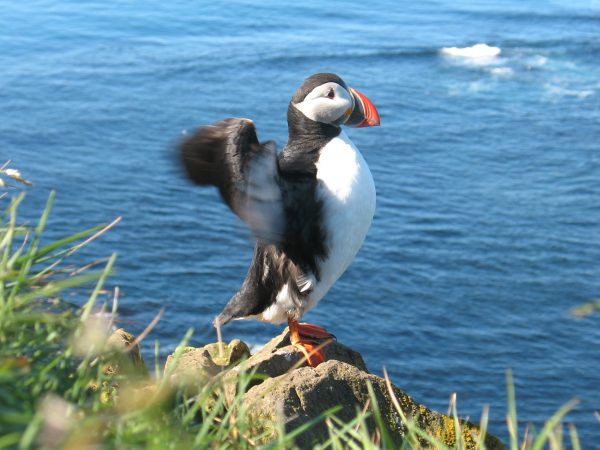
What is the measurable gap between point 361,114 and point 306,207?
37.6 inches

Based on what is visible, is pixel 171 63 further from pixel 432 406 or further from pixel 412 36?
pixel 432 406

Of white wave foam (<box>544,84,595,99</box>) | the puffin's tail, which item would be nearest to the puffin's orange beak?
the puffin's tail

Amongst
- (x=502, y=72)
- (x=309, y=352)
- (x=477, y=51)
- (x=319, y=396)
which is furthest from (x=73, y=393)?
(x=477, y=51)

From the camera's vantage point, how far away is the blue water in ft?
113

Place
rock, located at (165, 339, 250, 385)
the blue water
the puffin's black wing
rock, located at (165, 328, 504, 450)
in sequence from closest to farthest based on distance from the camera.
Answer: rock, located at (165, 328, 504, 450) → the puffin's black wing → rock, located at (165, 339, 250, 385) → the blue water

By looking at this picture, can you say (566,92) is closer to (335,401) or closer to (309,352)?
(309,352)

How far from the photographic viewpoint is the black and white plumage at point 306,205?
760cm

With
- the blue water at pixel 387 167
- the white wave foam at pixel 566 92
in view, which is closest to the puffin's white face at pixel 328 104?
the blue water at pixel 387 167

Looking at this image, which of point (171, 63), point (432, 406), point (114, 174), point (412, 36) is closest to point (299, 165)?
point (432, 406)

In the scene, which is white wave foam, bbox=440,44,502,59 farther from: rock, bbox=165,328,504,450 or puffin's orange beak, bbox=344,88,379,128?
rock, bbox=165,328,504,450

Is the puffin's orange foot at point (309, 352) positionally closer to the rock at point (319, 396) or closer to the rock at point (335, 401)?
the rock at point (319, 396)

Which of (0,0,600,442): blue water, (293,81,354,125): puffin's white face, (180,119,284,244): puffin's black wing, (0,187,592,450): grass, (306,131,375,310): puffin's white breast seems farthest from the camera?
(0,0,600,442): blue water

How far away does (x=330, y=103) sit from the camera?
8141mm

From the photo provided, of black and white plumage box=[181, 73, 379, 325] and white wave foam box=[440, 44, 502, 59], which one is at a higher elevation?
black and white plumage box=[181, 73, 379, 325]
